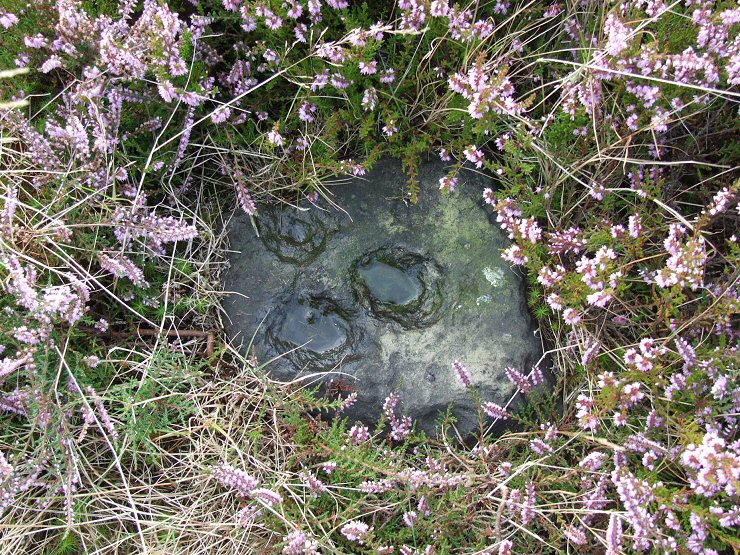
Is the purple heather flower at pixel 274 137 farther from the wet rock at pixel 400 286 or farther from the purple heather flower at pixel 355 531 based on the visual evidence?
the purple heather flower at pixel 355 531

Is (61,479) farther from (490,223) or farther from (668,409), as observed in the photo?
(668,409)

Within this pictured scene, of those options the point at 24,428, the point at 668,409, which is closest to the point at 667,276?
the point at 668,409

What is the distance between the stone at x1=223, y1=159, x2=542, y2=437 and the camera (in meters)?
3.21

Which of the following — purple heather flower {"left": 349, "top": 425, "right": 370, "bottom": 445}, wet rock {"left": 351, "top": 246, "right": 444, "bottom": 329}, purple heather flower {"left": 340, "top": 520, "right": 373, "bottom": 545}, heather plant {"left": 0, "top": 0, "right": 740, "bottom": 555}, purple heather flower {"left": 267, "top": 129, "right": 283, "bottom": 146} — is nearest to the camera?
purple heather flower {"left": 340, "top": 520, "right": 373, "bottom": 545}

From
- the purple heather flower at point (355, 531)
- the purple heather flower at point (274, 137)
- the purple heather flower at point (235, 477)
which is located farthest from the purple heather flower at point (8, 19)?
the purple heather flower at point (355, 531)

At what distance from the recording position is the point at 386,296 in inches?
131

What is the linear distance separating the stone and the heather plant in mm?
111

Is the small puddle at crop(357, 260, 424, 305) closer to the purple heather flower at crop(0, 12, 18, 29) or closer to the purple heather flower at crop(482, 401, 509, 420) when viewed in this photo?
the purple heather flower at crop(482, 401, 509, 420)

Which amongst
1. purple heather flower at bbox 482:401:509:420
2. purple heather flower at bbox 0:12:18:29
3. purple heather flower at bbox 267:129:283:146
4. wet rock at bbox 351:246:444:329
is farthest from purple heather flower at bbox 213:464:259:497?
purple heather flower at bbox 0:12:18:29

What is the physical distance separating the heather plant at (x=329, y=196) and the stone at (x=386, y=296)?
4.4 inches

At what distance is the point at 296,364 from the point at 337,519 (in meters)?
0.79

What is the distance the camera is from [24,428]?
10.2 feet

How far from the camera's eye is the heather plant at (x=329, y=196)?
2.84m

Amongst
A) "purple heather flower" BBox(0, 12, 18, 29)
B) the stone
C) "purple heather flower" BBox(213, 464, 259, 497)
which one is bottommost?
"purple heather flower" BBox(213, 464, 259, 497)
